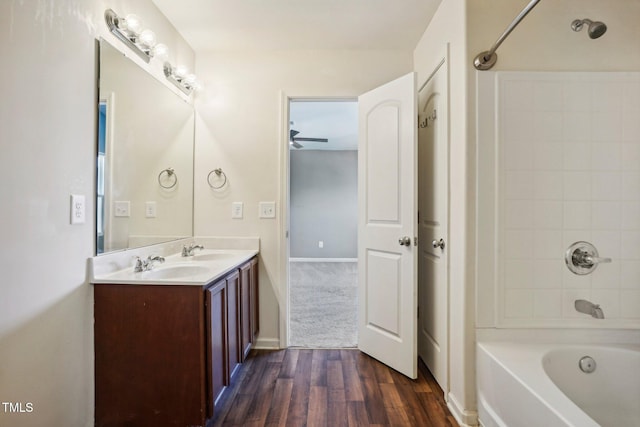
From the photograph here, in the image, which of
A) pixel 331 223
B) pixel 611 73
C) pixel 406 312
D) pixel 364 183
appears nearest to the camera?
pixel 611 73

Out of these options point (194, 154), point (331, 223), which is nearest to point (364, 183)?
point (194, 154)

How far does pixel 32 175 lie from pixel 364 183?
1.85 m

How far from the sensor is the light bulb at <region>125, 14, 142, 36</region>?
1614 mm

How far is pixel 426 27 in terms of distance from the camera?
214cm

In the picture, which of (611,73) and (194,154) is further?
(194,154)

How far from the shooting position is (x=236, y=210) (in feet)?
8.02

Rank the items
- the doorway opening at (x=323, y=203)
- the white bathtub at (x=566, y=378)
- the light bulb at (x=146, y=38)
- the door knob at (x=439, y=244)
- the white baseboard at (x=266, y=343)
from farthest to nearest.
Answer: the doorway opening at (x=323, y=203)
the white baseboard at (x=266, y=343)
the door knob at (x=439, y=244)
the light bulb at (x=146, y=38)
the white bathtub at (x=566, y=378)

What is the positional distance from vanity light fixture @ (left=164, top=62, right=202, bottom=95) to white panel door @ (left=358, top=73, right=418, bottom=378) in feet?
4.20

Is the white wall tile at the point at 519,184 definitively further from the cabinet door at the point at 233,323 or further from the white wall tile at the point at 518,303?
the cabinet door at the point at 233,323

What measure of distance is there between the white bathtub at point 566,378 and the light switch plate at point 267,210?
1634 millimetres

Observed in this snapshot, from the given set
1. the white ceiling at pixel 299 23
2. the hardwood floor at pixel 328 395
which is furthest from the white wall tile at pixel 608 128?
the hardwood floor at pixel 328 395

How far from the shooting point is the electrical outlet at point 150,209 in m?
1.89

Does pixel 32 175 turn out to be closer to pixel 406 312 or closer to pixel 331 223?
pixel 406 312

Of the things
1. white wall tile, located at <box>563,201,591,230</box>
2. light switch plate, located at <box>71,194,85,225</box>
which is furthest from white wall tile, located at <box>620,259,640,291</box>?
light switch plate, located at <box>71,194,85,225</box>
